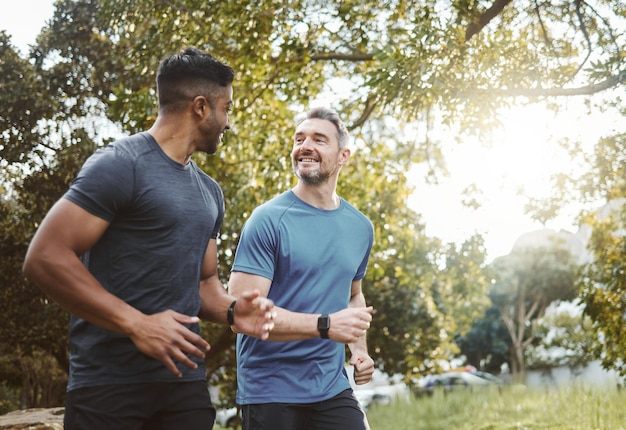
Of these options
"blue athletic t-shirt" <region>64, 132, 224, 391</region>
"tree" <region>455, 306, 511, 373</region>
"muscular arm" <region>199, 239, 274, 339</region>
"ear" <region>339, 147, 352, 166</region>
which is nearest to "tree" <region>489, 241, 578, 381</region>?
"tree" <region>455, 306, 511, 373</region>

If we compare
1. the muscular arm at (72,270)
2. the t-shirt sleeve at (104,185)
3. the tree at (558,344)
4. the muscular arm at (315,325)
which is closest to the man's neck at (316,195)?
the muscular arm at (315,325)

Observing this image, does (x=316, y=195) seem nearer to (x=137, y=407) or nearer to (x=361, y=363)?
(x=361, y=363)

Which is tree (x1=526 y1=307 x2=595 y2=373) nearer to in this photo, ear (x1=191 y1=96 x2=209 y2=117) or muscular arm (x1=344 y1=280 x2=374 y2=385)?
muscular arm (x1=344 y1=280 x2=374 y2=385)

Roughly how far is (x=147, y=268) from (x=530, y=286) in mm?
39357

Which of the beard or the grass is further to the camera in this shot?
the grass

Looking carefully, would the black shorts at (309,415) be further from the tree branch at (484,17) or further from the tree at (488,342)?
the tree at (488,342)

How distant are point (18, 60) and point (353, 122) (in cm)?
774

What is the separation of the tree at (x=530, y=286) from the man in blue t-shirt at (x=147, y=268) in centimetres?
3730

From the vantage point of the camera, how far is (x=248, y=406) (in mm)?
3592

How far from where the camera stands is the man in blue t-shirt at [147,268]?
2.37 meters

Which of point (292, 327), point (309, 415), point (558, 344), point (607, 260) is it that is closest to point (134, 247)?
point (292, 327)

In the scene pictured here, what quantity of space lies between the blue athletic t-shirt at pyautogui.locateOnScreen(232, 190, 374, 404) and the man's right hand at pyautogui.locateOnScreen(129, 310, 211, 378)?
46.1 inches

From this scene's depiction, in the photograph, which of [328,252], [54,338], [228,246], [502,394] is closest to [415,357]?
[502,394]

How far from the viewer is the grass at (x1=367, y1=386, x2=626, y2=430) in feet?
36.3
